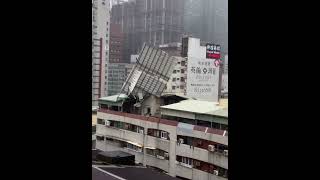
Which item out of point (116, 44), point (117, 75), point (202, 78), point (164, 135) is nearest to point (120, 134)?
point (164, 135)

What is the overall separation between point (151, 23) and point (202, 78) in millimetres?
6398

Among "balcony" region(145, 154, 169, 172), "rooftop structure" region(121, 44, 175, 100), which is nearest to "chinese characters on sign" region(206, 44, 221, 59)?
"rooftop structure" region(121, 44, 175, 100)

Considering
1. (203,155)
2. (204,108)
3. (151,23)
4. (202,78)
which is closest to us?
(203,155)

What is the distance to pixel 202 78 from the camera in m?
10.5

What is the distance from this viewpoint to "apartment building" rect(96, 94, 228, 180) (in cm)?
688

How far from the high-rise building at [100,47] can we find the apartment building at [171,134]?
1740mm

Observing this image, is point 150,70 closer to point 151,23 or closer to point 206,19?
point 151,23

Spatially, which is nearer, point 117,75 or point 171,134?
point 171,134

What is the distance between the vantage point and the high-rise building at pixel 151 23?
621 inches

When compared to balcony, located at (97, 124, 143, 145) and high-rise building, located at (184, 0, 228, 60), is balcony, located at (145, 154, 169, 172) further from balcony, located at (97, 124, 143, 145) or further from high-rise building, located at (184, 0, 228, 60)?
high-rise building, located at (184, 0, 228, 60)
